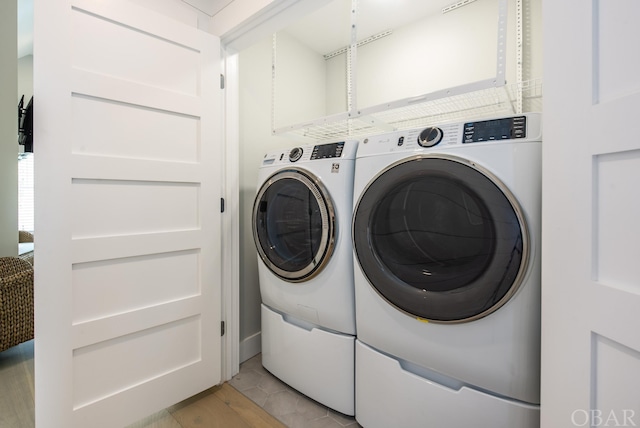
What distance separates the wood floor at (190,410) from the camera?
128 cm

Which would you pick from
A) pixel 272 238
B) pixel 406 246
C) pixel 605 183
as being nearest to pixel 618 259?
pixel 605 183

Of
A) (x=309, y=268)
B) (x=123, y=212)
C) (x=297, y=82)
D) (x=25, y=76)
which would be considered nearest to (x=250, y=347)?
(x=309, y=268)

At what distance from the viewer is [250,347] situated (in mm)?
1879

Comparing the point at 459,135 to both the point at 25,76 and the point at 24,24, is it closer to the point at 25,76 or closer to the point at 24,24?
the point at 24,24

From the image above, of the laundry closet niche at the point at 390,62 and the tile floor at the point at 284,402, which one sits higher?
the laundry closet niche at the point at 390,62

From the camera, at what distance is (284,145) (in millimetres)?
2191

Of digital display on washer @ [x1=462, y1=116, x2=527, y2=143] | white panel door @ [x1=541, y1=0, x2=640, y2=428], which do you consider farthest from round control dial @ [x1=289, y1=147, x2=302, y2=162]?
white panel door @ [x1=541, y1=0, x2=640, y2=428]

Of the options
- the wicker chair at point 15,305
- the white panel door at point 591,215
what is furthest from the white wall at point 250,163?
the white panel door at point 591,215

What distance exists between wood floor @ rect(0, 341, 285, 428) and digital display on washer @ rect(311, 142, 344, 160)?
1.28 m

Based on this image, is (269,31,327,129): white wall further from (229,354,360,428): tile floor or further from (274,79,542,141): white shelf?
(229,354,360,428): tile floor

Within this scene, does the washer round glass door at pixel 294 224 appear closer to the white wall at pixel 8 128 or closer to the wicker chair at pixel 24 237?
the white wall at pixel 8 128

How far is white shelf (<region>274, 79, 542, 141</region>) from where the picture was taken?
4.00 feet

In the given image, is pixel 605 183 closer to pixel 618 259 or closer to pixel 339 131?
pixel 618 259

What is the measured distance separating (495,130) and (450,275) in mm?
503
